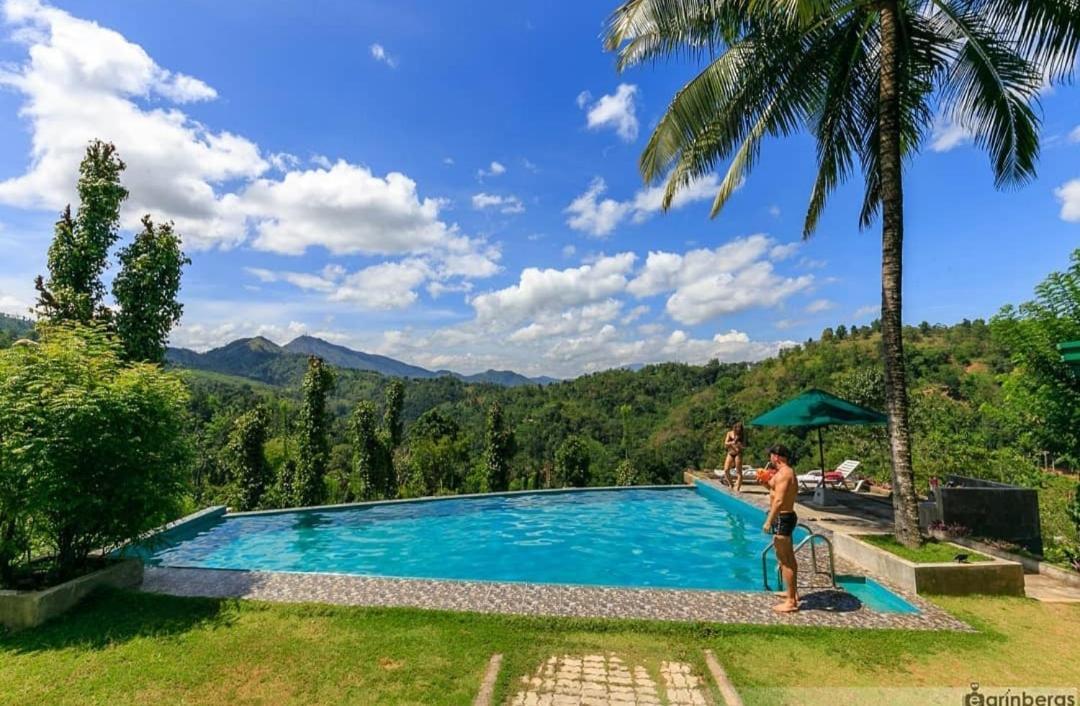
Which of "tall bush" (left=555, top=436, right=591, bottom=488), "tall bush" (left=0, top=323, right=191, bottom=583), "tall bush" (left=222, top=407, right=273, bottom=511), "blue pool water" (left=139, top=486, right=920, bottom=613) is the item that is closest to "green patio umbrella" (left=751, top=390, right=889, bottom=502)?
"blue pool water" (left=139, top=486, right=920, bottom=613)

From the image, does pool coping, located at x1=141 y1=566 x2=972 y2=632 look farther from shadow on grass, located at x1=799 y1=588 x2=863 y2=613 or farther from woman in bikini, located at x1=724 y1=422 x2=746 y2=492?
woman in bikini, located at x1=724 y1=422 x2=746 y2=492

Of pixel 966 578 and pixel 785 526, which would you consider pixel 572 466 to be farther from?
pixel 785 526

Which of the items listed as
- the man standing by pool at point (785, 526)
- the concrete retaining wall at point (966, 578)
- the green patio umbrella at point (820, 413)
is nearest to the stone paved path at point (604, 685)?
the man standing by pool at point (785, 526)

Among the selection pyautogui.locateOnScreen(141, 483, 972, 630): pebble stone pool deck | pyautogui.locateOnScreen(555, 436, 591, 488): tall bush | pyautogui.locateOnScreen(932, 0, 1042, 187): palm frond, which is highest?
pyautogui.locateOnScreen(932, 0, 1042, 187): palm frond

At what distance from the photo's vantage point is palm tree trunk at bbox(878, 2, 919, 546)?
6473 millimetres

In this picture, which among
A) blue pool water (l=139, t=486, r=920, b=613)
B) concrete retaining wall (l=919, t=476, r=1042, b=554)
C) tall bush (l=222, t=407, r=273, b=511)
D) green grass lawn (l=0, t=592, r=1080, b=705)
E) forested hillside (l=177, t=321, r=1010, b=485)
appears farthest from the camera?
tall bush (l=222, t=407, r=273, b=511)

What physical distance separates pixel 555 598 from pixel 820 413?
7.34 metres

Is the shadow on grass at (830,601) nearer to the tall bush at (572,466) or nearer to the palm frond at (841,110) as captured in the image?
the palm frond at (841,110)

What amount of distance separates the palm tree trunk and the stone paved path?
4476 mm

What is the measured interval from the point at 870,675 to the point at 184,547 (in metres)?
10.3

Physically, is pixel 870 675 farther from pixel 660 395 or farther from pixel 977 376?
pixel 660 395

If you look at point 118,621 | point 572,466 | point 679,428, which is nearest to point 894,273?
point 118,621

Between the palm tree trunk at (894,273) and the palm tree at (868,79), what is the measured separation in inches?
0.6

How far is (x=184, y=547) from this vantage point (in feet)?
29.5
